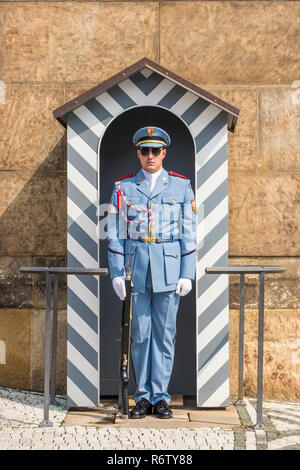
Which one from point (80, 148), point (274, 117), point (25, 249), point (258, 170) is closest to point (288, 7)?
point (274, 117)

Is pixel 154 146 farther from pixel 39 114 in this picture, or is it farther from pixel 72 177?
pixel 39 114

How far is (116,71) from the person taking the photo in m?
5.95

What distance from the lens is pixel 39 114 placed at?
19.5 feet

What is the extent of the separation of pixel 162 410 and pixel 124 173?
74.4 inches

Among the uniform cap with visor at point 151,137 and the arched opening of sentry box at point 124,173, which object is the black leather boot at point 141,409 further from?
the uniform cap with visor at point 151,137

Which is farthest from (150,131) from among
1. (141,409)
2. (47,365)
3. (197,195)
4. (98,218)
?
(141,409)

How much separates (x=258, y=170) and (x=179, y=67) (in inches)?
42.0

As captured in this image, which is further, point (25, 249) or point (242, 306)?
point (25, 249)

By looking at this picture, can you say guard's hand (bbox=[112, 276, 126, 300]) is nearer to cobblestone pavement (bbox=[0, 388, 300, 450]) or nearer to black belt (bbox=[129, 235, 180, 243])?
black belt (bbox=[129, 235, 180, 243])

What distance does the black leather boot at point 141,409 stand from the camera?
4914 millimetres

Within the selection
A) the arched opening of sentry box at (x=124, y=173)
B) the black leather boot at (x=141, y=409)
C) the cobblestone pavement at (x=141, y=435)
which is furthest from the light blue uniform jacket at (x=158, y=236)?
the cobblestone pavement at (x=141, y=435)

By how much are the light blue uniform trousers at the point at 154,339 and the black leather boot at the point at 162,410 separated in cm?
4

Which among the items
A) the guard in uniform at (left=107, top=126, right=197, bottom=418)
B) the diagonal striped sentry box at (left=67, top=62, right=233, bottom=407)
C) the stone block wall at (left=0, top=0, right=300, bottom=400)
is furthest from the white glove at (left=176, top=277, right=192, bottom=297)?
the stone block wall at (left=0, top=0, right=300, bottom=400)

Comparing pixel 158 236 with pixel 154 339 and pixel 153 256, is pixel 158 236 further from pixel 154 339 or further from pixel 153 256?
pixel 154 339
